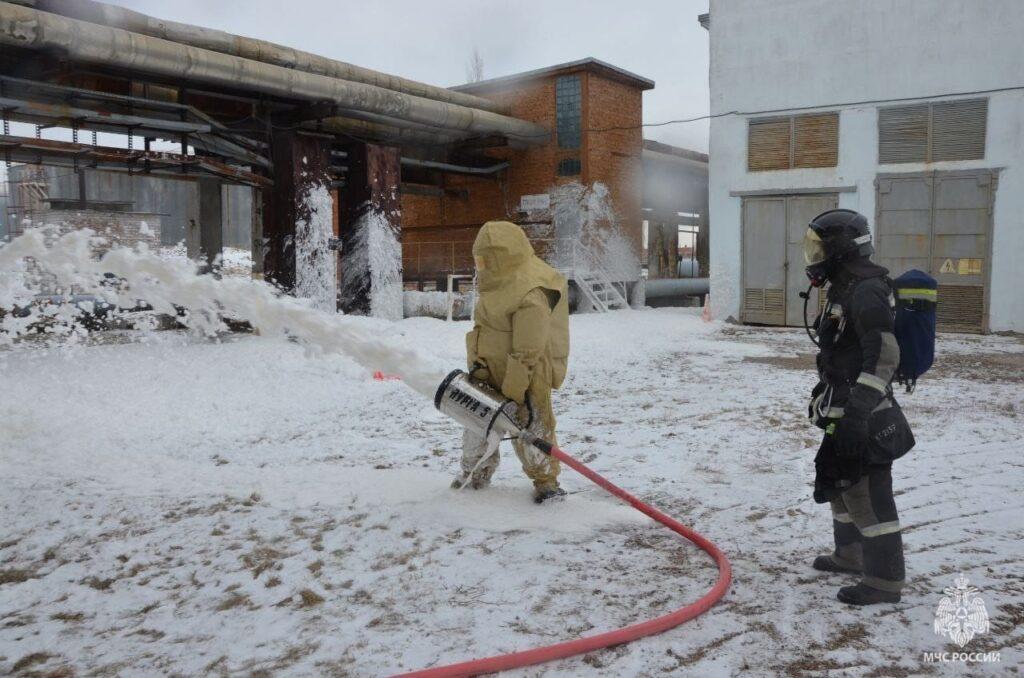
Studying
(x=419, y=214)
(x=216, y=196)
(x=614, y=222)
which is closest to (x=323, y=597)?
(x=216, y=196)

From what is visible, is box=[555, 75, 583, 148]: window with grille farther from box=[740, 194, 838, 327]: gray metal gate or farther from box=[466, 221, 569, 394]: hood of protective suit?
box=[466, 221, 569, 394]: hood of protective suit

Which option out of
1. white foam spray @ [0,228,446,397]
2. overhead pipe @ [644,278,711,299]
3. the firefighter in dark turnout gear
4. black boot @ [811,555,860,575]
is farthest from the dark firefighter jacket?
overhead pipe @ [644,278,711,299]

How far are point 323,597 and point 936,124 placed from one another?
15.1m

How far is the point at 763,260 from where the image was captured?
16.3m

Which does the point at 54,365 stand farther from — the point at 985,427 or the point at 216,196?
the point at 985,427

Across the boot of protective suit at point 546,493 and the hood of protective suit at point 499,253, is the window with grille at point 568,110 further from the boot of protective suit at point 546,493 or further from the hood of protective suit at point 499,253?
the boot of protective suit at point 546,493

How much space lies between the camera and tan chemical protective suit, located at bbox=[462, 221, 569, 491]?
4.32 metres

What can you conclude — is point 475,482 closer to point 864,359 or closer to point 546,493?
point 546,493

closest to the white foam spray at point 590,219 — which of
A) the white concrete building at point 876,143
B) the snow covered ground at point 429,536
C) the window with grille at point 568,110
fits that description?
the window with grille at point 568,110

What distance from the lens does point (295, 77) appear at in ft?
37.2

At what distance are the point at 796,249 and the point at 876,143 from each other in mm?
2467

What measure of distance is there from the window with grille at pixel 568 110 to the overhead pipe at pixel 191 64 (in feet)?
13.9

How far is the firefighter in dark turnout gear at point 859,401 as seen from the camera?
10.5 ft

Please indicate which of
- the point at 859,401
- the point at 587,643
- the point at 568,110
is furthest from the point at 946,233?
the point at 587,643
